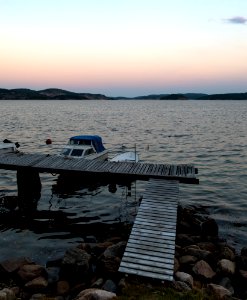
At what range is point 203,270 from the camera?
1309cm

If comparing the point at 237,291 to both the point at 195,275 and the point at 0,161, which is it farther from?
the point at 0,161

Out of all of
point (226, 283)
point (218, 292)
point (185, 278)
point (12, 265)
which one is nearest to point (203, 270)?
point (226, 283)

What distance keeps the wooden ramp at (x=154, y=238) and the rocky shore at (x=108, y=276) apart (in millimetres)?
392

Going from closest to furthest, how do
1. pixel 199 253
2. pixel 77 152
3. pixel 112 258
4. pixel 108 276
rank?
pixel 108 276
pixel 112 258
pixel 199 253
pixel 77 152

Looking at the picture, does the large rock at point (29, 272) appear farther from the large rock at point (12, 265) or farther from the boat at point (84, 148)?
the boat at point (84, 148)

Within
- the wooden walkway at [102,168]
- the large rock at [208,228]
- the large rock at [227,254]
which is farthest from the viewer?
the wooden walkway at [102,168]

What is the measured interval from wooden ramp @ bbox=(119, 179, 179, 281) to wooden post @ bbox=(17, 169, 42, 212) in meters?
9.62

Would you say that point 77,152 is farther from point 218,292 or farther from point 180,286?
point 218,292

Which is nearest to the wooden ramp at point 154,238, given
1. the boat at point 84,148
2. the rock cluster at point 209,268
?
the rock cluster at point 209,268

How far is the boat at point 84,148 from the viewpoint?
3039 centimetres

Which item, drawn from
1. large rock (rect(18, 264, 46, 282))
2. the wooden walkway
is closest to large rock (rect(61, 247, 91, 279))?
large rock (rect(18, 264, 46, 282))

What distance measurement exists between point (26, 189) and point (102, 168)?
606cm

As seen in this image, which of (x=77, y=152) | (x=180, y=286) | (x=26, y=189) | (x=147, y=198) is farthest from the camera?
(x=77, y=152)

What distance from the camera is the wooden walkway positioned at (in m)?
21.0
